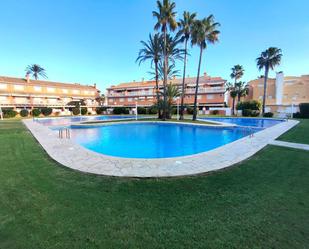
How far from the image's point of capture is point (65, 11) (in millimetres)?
17156

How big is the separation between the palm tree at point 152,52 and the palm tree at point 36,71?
47.7 meters

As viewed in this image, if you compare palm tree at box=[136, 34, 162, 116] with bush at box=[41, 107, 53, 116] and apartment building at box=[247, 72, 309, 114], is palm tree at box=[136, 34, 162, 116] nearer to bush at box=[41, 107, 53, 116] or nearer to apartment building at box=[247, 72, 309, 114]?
bush at box=[41, 107, 53, 116]

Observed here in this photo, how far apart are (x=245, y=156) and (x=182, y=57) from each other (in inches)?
881

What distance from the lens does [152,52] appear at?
26.0 meters

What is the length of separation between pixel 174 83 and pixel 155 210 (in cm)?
4230

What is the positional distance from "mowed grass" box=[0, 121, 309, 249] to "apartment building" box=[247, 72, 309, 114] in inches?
1636

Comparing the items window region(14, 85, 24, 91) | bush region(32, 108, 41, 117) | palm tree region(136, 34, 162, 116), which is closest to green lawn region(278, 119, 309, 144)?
palm tree region(136, 34, 162, 116)

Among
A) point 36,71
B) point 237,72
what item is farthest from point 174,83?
point 36,71

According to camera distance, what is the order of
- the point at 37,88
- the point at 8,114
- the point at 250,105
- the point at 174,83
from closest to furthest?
the point at 8,114 → the point at 250,105 → the point at 37,88 → the point at 174,83

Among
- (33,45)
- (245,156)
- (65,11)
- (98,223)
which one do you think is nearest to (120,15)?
(65,11)

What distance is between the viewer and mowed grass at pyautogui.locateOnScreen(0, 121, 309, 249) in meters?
2.46

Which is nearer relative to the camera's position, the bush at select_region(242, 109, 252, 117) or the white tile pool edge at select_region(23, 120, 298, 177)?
the white tile pool edge at select_region(23, 120, 298, 177)

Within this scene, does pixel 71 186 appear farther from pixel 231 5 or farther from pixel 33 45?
pixel 33 45

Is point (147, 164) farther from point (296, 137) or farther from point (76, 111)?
point (76, 111)
